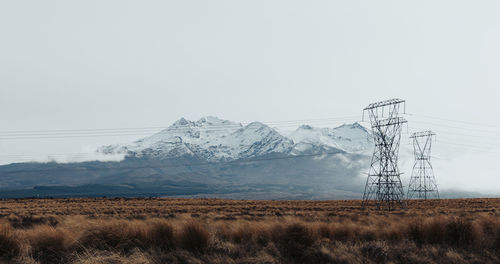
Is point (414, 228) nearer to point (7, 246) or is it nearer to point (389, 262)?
point (389, 262)

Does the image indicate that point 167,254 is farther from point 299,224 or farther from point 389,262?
point 389,262

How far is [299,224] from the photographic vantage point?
11.3 metres

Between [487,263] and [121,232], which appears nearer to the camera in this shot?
[487,263]

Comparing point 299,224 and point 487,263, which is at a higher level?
point 299,224

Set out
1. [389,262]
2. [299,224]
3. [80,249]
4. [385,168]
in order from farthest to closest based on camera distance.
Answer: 1. [385,168]
2. [299,224]
3. [80,249]
4. [389,262]

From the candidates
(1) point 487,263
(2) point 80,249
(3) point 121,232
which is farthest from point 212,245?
(1) point 487,263

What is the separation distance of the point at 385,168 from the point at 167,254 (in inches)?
1712

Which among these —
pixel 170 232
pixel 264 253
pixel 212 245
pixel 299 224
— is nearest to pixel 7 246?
pixel 170 232

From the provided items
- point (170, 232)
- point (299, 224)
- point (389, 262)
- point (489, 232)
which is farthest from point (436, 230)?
point (170, 232)

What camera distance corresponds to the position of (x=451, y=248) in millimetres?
10328

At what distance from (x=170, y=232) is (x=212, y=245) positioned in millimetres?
1185

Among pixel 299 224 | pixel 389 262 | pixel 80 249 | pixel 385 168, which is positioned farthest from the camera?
pixel 385 168

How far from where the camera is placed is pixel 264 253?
976 cm

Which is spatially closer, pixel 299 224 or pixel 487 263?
pixel 487 263
